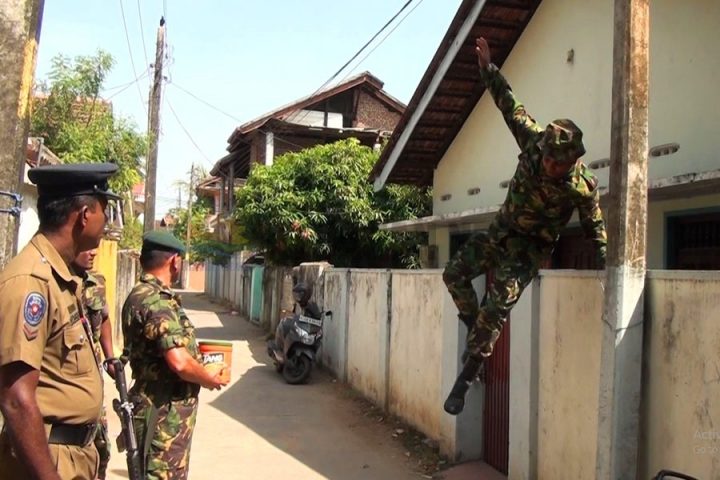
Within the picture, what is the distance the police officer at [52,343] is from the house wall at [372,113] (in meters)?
21.6

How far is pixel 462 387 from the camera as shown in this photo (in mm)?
3777

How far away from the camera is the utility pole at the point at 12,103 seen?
2.51 m

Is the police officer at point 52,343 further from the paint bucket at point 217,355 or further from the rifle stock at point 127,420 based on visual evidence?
the paint bucket at point 217,355

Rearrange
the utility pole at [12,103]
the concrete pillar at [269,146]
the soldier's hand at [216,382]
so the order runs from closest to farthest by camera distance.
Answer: the utility pole at [12,103] → the soldier's hand at [216,382] → the concrete pillar at [269,146]

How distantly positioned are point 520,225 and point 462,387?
3.26 ft

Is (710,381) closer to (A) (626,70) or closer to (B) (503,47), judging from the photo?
(A) (626,70)

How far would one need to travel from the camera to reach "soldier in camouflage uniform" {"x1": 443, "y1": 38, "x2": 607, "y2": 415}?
3.47 metres

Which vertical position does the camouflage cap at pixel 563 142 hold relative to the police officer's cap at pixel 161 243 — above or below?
above

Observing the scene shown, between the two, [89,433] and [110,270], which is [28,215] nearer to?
[110,270]

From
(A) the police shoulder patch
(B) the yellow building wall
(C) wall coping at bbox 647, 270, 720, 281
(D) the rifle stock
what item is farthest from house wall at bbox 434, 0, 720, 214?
(B) the yellow building wall

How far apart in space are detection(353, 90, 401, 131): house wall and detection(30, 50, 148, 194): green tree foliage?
1126 centimetres

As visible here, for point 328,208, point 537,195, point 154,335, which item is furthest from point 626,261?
point 328,208

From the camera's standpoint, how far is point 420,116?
8602mm

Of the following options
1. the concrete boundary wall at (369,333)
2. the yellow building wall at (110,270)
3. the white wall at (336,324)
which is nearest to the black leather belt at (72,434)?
the concrete boundary wall at (369,333)
